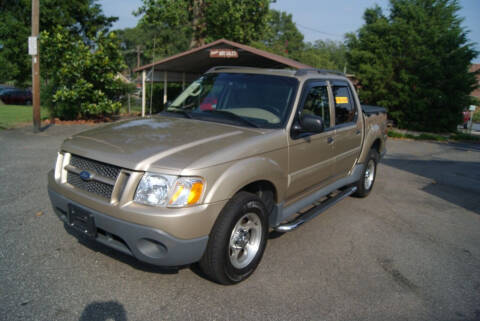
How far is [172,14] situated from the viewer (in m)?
22.3

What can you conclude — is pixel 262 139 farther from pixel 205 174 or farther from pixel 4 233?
pixel 4 233

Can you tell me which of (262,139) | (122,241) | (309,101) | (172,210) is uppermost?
(309,101)

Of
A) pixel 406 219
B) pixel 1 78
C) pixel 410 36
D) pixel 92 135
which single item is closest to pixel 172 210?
pixel 92 135

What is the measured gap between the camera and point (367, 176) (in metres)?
6.35

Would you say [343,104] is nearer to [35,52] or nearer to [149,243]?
[149,243]

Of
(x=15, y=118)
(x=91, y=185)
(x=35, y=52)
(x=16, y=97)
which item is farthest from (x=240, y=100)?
(x=16, y=97)

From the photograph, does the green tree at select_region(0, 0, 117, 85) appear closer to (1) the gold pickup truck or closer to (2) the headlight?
(1) the gold pickup truck

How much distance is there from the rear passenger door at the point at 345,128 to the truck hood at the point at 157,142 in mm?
1644

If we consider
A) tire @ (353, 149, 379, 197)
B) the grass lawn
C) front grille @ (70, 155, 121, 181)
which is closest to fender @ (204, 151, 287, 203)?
front grille @ (70, 155, 121, 181)

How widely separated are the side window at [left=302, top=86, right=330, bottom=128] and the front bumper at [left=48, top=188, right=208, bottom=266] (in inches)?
81.5

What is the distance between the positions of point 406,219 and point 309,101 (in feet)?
8.41

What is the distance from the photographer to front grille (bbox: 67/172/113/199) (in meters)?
3.04

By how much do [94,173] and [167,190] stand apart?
30.0 inches

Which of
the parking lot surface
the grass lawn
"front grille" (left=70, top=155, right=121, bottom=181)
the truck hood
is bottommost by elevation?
the parking lot surface
